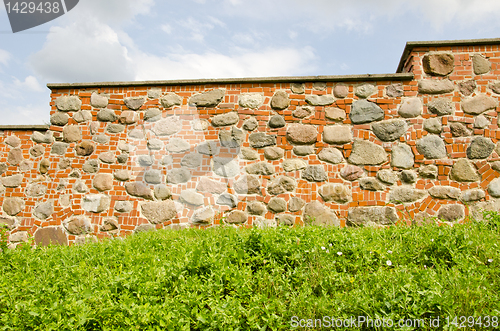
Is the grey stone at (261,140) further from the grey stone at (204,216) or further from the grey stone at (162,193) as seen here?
the grey stone at (162,193)

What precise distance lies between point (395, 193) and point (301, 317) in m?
3.01

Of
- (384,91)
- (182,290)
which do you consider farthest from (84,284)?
(384,91)

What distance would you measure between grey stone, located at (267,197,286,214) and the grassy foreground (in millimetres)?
1300

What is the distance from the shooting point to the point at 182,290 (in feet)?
7.14

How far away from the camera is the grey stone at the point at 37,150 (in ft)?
17.0

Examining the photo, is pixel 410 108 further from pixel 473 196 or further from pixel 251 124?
pixel 251 124

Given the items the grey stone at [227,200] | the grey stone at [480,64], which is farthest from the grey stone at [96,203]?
the grey stone at [480,64]

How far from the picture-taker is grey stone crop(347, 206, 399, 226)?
4.38 meters

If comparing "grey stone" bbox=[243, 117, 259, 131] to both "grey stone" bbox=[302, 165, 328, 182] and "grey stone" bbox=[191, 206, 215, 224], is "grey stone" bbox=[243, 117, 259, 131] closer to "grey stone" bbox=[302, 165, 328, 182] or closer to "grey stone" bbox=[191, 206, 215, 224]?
"grey stone" bbox=[302, 165, 328, 182]

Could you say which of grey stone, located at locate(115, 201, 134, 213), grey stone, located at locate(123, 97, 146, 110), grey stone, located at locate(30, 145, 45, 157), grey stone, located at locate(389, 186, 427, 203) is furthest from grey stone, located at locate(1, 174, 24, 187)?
grey stone, located at locate(389, 186, 427, 203)

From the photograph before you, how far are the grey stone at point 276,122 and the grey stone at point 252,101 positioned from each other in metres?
0.30

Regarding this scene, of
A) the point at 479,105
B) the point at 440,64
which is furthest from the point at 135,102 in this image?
the point at 479,105

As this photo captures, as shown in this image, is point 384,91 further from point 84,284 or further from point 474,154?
point 84,284

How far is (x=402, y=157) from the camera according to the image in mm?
4473
